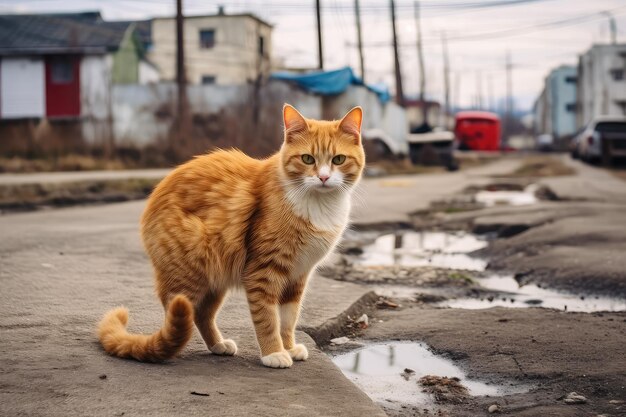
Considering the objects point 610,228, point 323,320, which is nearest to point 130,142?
point 610,228

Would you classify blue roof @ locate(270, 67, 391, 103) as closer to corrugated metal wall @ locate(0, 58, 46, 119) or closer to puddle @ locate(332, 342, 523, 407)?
corrugated metal wall @ locate(0, 58, 46, 119)

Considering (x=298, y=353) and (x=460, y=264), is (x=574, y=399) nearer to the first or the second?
(x=298, y=353)

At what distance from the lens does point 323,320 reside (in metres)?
4.67

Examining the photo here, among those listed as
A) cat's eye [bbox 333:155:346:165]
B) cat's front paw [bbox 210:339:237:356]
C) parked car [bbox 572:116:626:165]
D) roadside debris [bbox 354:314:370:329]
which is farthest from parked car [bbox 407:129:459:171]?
cat's front paw [bbox 210:339:237:356]

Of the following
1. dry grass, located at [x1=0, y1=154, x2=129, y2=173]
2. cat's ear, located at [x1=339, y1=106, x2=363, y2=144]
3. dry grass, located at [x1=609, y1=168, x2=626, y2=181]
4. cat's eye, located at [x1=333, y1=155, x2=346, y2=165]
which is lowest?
dry grass, located at [x1=609, y1=168, x2=626, y2=181]

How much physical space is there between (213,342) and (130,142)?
72.3 ft

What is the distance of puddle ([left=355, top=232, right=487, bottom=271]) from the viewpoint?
297 inches

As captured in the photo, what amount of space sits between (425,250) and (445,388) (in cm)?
Result: 480

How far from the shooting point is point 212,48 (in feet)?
162

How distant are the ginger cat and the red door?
33349 millimetres

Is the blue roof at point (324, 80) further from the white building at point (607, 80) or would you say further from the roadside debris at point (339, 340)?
the white building at point (607, 80)

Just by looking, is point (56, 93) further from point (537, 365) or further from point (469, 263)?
point (537, 365)

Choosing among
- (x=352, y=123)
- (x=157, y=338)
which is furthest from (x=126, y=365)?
(x=352, y=123)

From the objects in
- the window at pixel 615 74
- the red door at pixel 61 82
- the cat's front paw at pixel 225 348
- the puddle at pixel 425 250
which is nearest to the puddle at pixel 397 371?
the cat's front paw at pixel 225 348
